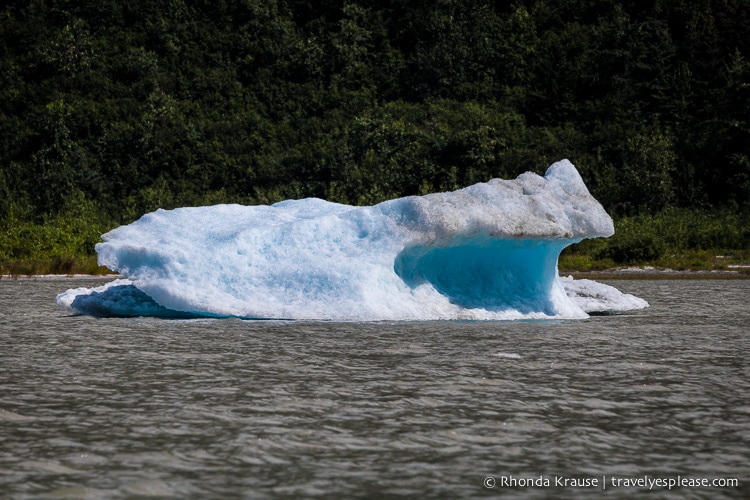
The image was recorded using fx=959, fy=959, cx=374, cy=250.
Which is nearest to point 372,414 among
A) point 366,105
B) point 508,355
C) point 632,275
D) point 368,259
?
point 508,355

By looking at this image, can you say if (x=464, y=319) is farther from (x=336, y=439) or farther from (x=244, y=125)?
(x=244, y=125)

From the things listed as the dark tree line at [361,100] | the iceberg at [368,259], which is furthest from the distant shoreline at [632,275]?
the iceberg at [368,259]

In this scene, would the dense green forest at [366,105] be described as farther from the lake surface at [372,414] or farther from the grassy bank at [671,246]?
the lake surface at [372,414]

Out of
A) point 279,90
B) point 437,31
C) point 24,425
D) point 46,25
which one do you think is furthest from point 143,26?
point 24,425

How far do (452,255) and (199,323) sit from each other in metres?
3.96

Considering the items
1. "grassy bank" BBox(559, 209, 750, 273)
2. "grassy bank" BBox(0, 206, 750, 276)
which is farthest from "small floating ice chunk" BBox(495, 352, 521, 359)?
"grassy bank" BBox(559, 209, 750, 273)

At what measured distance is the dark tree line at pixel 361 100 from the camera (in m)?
47.2

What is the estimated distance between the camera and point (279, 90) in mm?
56969

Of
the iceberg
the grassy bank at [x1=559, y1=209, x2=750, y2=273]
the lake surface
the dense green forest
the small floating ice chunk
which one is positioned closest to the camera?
the lake surface

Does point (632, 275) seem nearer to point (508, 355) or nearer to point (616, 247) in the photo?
point (616, 247)

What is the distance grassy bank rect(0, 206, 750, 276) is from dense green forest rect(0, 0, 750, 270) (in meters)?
0.19

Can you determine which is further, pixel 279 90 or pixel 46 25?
pixel 46 25

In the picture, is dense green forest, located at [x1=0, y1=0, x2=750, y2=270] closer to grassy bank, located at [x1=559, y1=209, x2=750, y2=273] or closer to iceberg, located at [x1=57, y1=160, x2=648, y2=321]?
grassy bank, located at [x1=559, y1=209, x2=750, y2=273]

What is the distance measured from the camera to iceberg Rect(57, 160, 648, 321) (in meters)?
13.3
